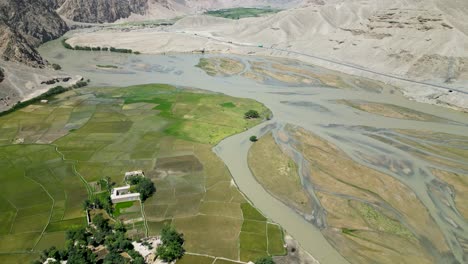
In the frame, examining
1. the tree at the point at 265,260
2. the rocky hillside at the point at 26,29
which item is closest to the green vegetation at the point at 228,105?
the tree at the point at 265,260

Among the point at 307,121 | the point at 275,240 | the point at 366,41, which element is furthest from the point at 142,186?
the point at 366,41

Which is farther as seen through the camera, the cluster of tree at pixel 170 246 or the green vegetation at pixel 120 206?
the green vegetation at pixel 120 206

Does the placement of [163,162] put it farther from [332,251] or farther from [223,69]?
[223,69]

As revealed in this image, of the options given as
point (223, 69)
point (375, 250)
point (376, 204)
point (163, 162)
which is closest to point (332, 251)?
point (375, 250)

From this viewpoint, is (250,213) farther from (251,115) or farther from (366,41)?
(366,41)

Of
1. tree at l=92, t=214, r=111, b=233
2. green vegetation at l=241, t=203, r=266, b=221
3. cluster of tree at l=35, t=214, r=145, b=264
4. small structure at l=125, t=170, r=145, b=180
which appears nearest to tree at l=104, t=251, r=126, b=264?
cluster of tree at l=35, t=214, r=145, b=264

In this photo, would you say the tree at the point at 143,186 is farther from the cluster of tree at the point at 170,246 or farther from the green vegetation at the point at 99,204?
the cluster of tree at the point at 170,246
